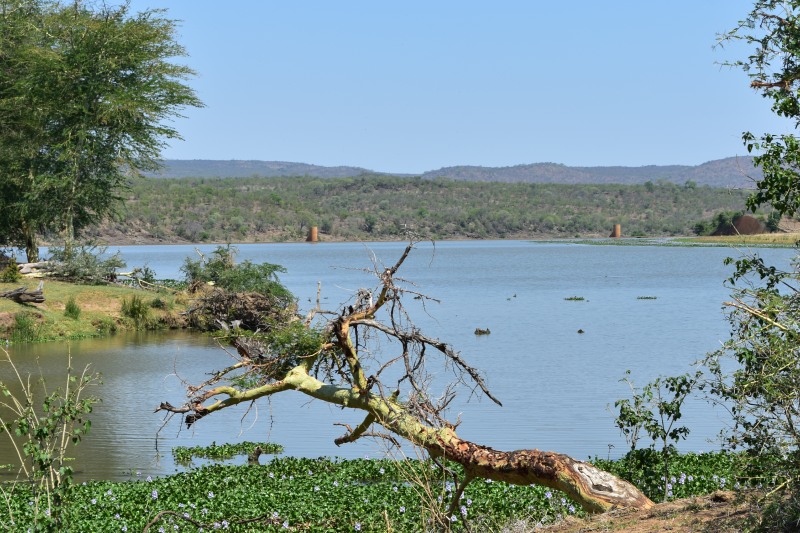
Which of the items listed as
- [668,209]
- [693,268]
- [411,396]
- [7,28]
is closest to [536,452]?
[411,396]

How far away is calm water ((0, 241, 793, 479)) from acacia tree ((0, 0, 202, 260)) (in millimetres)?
7637

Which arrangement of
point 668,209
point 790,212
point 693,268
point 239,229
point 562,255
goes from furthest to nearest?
point 668,209 → point 239,229 → point 562,255 → point 693,268 → point 790,212

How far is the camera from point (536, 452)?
29.1ft

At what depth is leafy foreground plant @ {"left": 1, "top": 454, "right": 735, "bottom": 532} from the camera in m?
9.90

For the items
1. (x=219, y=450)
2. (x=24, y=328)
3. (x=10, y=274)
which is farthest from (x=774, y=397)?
(x=10, y=274)

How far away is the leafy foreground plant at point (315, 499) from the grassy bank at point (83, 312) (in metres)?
15.2

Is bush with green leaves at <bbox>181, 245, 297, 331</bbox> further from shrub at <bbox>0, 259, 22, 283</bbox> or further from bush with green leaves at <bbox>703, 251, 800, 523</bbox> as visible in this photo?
bush with green leaves at <bbox>703, 251, 800, 523</bbox>

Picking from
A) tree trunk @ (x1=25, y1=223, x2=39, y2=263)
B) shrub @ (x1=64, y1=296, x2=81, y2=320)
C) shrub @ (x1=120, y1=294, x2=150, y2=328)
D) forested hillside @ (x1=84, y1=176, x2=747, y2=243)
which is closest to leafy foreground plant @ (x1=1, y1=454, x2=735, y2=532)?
shrub @ (x1=64, y1=296, x2=81, y2=320)

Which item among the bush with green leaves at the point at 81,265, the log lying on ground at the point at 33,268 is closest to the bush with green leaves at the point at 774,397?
the bush with green leaves at the point at 81,265

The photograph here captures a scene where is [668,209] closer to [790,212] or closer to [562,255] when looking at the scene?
[562,255]

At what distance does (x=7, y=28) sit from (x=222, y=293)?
13822 mm

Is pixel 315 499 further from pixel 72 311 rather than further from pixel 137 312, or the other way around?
pixel 137 312

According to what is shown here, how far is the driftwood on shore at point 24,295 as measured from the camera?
27641mm

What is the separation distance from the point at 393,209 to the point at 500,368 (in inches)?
4473
